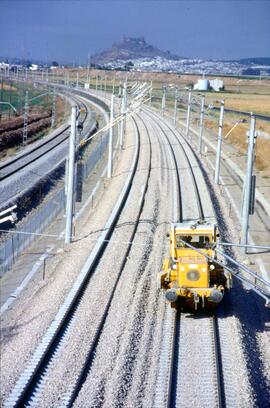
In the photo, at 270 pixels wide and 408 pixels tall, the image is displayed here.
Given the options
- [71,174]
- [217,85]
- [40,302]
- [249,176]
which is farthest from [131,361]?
[217,85]

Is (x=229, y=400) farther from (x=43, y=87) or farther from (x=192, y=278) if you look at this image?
(x=43, y=87)

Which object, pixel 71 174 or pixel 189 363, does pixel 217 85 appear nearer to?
pixel 71 174

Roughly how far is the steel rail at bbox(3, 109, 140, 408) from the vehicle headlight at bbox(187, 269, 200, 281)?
8.93ft

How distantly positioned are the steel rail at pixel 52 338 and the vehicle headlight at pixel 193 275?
272cm

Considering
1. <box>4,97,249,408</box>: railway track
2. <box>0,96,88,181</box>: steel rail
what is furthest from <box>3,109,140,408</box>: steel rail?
<box>0,96,88,181</box>: steel rail

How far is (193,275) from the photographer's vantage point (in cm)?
1642

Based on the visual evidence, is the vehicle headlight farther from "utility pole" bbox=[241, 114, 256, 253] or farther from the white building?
the white building

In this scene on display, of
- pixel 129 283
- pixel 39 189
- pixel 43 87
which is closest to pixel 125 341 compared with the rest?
pixel 129 283

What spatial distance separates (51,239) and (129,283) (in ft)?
20.5

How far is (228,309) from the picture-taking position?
57.3ft

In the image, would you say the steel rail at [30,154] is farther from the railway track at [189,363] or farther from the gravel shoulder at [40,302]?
the railway track at [189,363]

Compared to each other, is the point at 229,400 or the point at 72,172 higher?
the point at 72,172

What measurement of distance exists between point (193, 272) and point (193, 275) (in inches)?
2.8

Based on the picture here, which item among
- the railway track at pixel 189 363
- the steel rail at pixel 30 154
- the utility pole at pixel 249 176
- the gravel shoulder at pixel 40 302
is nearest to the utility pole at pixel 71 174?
the gravel shoulder at pixel 40 302
